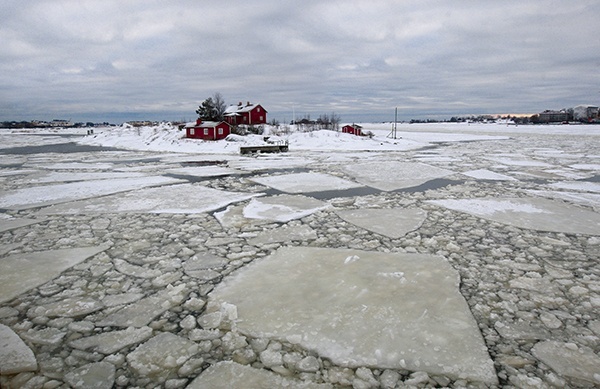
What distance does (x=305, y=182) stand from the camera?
8.53 metres

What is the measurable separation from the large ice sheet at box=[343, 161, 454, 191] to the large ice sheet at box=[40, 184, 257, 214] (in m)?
3.27

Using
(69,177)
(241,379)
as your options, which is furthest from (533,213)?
(69,177)

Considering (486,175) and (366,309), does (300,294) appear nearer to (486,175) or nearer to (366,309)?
(366,309)

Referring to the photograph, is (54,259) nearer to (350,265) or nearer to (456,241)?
(350,265)

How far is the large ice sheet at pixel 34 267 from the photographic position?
3000mm

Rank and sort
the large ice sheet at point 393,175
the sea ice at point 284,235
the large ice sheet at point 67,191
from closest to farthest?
the sea ice at point 284,235 < the large ice sheet at point 67,191 < the large ice sheet at point 393,175

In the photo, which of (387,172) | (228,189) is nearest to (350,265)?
(228,189)

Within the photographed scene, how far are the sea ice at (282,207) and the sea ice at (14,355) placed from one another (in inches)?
127

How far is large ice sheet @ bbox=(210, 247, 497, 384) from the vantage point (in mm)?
2119

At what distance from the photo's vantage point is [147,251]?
386cm

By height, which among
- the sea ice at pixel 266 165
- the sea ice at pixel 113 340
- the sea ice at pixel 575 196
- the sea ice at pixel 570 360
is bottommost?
the sea ice at pixel 570 360

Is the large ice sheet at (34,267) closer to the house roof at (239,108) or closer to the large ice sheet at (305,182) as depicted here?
the large ice sheet at (305,182)

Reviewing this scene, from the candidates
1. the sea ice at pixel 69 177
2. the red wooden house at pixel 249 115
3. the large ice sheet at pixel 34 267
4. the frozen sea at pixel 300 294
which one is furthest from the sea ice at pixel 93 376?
the red wooden house at pixel 249 115

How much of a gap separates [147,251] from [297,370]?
8.29ft
